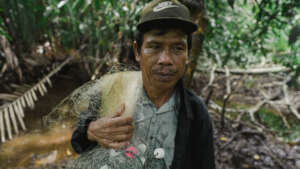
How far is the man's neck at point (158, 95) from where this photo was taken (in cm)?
106

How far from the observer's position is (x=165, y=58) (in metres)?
0.93

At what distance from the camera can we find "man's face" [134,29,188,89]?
36.5 inches

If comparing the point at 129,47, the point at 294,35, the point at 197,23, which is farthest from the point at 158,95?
the point at 129,47

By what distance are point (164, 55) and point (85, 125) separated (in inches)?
25.7

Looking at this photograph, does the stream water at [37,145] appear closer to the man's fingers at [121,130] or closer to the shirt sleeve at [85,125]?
the shirt sleeve at [85,125]

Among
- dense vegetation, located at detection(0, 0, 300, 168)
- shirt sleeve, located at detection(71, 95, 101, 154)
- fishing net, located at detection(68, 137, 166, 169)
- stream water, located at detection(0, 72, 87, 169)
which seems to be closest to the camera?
fishing net, located at detection(68, 137, 166, 169)

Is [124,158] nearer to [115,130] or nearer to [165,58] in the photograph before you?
[115,130]

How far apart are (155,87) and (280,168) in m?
2.61

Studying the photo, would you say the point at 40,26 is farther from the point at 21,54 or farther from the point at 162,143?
the point at 162,143

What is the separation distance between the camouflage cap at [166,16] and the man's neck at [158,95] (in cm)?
35

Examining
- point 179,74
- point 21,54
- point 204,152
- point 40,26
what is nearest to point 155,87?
point 179,74

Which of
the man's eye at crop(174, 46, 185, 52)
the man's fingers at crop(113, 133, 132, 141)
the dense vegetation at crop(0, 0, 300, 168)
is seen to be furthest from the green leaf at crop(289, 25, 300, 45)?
the man's fingers at crop(113, 133, 132, 141)

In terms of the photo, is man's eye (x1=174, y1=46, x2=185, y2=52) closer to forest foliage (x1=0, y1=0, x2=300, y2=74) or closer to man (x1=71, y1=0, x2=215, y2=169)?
man (x1=71, y1=0, x2=215, y2=169)

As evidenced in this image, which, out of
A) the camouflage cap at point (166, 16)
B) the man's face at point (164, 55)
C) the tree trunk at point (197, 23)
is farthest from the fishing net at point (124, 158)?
the tree trunk at point (197, 23)
